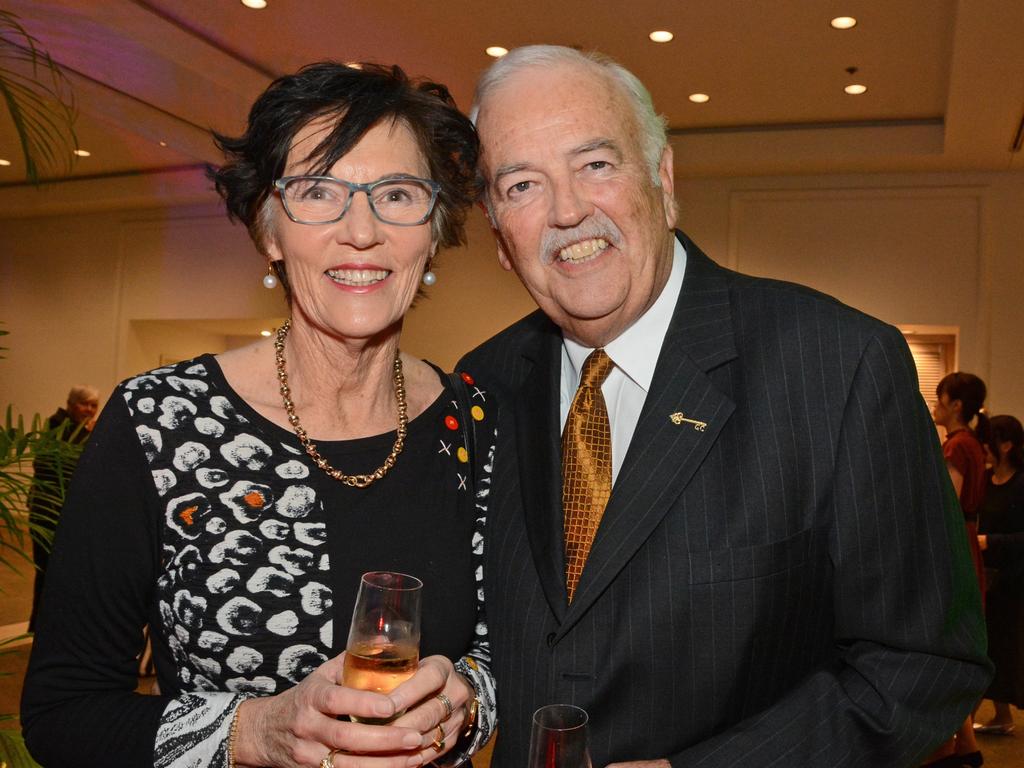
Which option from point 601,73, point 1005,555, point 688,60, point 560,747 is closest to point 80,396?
point 688,60

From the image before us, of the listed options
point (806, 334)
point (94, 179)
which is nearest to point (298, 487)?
point (806, 334)

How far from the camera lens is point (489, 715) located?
1809mm

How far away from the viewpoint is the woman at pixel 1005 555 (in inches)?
229

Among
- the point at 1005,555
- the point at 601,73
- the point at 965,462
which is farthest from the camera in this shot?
the point at 1005,555

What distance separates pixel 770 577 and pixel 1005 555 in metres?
5.12

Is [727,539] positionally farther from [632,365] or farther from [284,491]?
[284,491]

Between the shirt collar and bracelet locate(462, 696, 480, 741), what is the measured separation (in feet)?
2.21

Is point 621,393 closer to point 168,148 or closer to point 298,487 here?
point 298,487

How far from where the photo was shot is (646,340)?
191cm

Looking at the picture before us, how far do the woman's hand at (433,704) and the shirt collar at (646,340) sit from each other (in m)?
0.67

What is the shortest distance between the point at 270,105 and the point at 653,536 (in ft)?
3.50

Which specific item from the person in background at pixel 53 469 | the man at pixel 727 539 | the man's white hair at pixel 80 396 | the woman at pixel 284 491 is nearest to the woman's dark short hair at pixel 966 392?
the man at pixel 727 539

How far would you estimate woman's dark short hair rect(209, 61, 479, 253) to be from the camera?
1777mm

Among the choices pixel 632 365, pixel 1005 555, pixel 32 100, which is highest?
pixel 32 100
